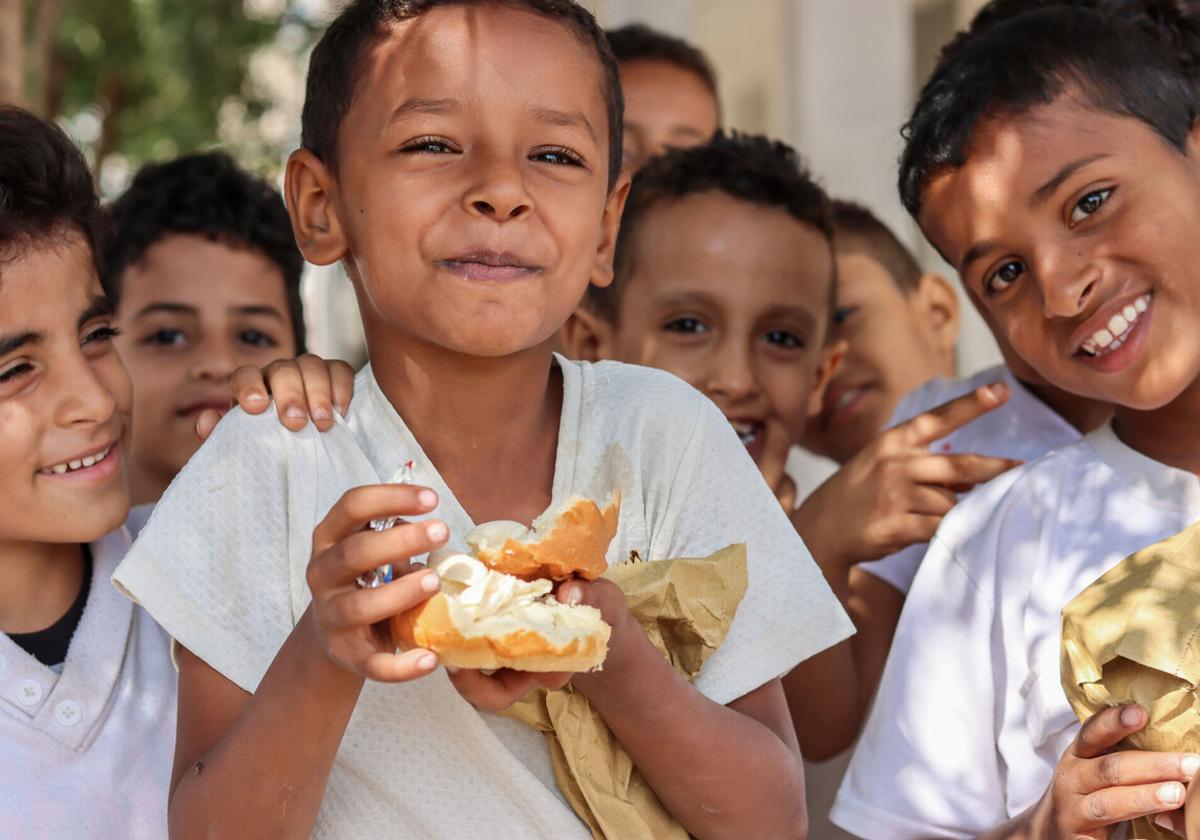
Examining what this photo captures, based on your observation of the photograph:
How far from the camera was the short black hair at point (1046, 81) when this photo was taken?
269cm

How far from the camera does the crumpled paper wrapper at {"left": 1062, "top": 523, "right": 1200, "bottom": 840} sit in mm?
1915

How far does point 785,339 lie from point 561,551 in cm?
185

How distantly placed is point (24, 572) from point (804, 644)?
4.40 feet

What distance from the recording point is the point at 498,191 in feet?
6.77

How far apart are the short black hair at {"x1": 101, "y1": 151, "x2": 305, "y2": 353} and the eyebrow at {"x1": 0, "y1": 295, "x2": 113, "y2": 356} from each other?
1090mm

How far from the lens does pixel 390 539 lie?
5.23 feet

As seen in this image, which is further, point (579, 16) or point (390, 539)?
point (579, 16)

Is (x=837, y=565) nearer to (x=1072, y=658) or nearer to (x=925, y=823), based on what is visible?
(x=925, y=823)

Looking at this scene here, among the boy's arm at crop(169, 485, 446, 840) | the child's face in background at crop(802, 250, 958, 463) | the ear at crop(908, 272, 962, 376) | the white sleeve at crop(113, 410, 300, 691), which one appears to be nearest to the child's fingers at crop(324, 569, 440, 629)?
the boy's arm at crop(169, 485, 446, 840)

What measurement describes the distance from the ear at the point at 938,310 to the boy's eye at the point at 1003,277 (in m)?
1.54

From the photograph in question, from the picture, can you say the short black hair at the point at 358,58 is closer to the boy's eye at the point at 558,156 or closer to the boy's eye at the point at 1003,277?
the boy's eye at the point at 558,156

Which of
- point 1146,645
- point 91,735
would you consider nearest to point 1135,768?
point 1146,645

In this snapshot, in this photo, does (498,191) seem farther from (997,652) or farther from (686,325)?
(686,325)

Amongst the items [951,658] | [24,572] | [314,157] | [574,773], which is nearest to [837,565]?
[951,658]
